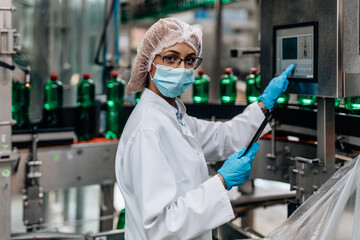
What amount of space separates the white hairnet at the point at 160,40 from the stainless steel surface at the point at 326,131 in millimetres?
535

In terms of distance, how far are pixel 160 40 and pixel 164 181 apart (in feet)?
1.54

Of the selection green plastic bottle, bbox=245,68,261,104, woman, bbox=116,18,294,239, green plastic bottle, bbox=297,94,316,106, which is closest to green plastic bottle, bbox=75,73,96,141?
green plastic bottle, bbox=245,68,261,104

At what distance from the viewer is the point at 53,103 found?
264cm

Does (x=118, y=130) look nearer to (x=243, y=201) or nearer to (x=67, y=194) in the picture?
(x=243, y=201)

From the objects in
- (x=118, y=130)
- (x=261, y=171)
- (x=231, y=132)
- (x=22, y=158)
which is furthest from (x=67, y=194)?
(x=231, y=132)

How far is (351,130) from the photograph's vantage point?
5.79 ft

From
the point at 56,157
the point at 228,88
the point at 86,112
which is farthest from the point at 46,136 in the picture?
the point at 228,88

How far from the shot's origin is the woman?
3.84ft

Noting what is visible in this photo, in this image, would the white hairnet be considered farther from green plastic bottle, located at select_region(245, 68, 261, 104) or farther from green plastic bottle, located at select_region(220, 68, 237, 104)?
green plastic bottle, located at select_region(220, 68, 237, 104)

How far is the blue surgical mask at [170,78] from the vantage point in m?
1.37

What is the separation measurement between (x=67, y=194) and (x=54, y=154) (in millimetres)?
1538

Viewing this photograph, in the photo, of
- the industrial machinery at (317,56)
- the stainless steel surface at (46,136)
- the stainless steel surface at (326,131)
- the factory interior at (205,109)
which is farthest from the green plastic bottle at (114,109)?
the stainless steel surface at (326,131)

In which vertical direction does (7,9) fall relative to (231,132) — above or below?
above

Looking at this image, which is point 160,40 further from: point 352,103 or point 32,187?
point 32,187
